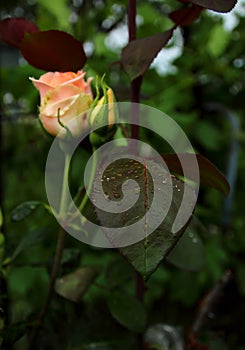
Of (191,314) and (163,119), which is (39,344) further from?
(191,314)

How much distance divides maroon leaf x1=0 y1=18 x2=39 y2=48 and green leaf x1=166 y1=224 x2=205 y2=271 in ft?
0.65

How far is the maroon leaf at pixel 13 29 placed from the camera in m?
0.43

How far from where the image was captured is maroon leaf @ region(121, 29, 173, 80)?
0.38 m

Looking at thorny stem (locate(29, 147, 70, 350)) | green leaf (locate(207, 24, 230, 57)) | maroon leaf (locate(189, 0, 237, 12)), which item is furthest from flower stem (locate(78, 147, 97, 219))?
green leaf (locate(207, 24, 230, 57))

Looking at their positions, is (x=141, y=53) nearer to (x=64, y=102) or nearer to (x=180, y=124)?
(x=64, y=102)

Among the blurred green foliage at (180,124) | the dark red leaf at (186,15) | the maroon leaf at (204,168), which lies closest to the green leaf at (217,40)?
the blurred green foliage at (180,124)

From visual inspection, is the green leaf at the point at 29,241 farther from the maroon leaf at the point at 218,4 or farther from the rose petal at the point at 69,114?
the maroon leaf at the point at 218,4

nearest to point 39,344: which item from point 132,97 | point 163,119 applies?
point 132,97

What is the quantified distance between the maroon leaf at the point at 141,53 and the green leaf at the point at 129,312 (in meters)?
0.19

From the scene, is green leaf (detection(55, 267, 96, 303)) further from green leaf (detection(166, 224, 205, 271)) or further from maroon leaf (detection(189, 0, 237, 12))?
maroon leaf (detection(189, 0, 237, 12))

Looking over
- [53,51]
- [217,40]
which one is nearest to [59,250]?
[53,51]

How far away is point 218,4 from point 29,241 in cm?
25

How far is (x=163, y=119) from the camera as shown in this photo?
0.73m

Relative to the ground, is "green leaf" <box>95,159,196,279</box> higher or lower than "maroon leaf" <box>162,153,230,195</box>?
higher
